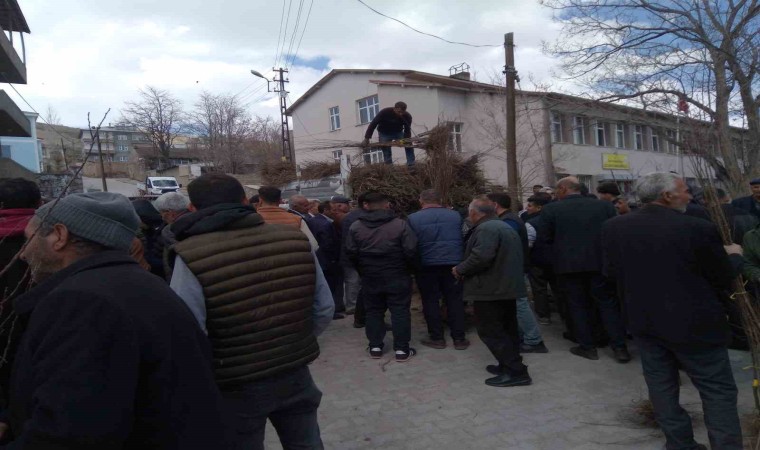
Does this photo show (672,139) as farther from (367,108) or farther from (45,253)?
(367,108)

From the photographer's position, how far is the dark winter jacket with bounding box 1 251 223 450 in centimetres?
134

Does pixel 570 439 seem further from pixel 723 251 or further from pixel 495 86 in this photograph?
pixel 495 86

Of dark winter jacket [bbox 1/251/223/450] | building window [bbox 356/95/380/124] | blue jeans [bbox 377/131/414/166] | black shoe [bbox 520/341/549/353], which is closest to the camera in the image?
dark winter jacket [bbox 1/251/223/450]

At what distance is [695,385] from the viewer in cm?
322

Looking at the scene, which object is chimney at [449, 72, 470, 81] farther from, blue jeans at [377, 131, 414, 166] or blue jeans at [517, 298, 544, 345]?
blue jeans at [517, 298, 544, 345]

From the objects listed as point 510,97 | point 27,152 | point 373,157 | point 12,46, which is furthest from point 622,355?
point 27,152

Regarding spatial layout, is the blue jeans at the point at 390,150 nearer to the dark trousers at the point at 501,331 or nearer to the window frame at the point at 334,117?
the dark trousers at the point at 501,331

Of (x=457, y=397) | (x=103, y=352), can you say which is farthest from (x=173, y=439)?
(x=457, y=397)

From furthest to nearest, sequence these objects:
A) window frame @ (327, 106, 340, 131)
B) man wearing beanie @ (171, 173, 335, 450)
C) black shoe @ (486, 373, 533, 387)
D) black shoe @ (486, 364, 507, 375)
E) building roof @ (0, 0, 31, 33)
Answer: window frame @ (327, 106, 340, 131) → building roof @ (0, 0, 31, 33) → black shoe @ (486, 364, 507, 375) → black shoe @ (486, 373, 533, 387) → man wearing beanie @ (171, 173, 335, 450)

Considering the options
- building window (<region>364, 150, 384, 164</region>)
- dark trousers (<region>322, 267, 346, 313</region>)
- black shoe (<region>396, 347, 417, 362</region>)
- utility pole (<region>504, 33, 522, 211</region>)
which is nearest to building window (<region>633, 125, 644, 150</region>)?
utility pole (<region>504, 33, 522, 211</region>)

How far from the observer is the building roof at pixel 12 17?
42.0 feet

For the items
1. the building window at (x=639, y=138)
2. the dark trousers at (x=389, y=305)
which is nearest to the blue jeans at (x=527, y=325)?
the dark trousers at (x=389, y=305)

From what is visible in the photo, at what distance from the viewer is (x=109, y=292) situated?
4.76 feet

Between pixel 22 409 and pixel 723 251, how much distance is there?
347cm
